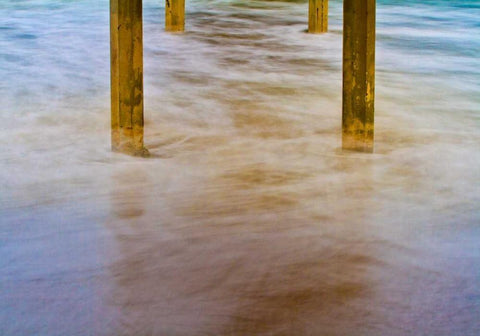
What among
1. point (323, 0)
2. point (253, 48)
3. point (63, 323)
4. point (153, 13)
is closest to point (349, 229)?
point (63, 323)

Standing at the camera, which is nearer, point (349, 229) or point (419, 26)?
point (349, 229)

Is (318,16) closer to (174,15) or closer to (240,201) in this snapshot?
(174,15)

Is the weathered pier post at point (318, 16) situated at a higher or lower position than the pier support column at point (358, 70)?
higher

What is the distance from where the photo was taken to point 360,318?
5.30 ft

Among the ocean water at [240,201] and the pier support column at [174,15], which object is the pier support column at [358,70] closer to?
the ocean water at [240,201]

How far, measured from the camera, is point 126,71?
110 inches

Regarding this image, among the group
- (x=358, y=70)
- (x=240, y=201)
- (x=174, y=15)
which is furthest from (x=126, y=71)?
(x=174, y=15)

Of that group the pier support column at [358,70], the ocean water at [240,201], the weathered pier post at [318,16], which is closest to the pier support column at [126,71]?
the ocean water at [240,201]

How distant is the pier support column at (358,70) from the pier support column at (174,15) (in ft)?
12.4

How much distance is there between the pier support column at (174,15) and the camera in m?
6.37

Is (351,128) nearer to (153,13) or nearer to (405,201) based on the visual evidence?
(405,201)

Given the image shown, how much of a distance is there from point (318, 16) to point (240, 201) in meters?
4.06

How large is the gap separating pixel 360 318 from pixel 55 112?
2.72m

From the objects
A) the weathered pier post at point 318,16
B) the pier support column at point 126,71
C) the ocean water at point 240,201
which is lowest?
the ocean water at point 240,201
